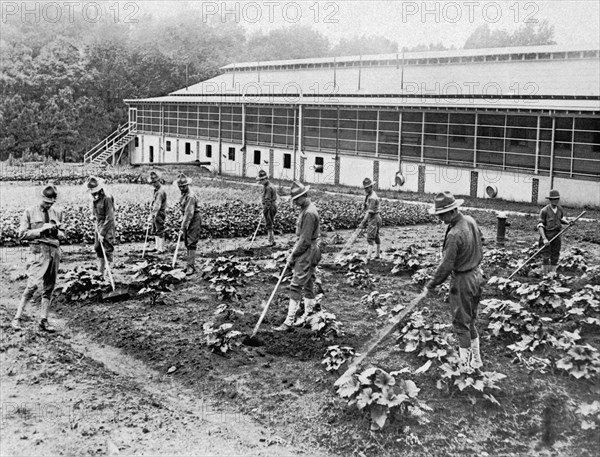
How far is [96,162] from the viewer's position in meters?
48.9

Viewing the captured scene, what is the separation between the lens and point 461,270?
25.5 ft

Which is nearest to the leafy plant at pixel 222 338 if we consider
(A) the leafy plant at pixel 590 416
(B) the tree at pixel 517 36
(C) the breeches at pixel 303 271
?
(C) the breeches at pixel 303 271

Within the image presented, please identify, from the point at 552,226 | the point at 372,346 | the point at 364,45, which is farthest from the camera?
the point at 364,45

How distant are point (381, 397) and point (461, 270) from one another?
6.31ft

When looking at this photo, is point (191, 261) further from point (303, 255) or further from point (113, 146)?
point (113, 146)

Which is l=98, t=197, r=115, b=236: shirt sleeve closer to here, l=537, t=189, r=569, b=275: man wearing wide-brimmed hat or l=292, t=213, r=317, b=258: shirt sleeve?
l=292, t=213, r=317, b=258: shirt sleeve

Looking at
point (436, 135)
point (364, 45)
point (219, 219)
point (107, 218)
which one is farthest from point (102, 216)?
point (364, 45)

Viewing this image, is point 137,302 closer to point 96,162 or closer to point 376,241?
point 376,241

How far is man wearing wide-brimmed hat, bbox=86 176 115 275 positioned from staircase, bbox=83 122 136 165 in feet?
125

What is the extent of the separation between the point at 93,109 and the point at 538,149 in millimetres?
37866

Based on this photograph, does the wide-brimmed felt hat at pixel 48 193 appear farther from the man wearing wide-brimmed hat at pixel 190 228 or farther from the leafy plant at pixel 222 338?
the man wearing wide-brimmed hat at pixel 190 228

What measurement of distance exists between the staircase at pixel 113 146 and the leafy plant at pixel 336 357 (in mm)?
43523

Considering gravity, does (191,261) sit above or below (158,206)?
below

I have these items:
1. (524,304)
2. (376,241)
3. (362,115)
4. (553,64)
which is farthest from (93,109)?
(524,304)
